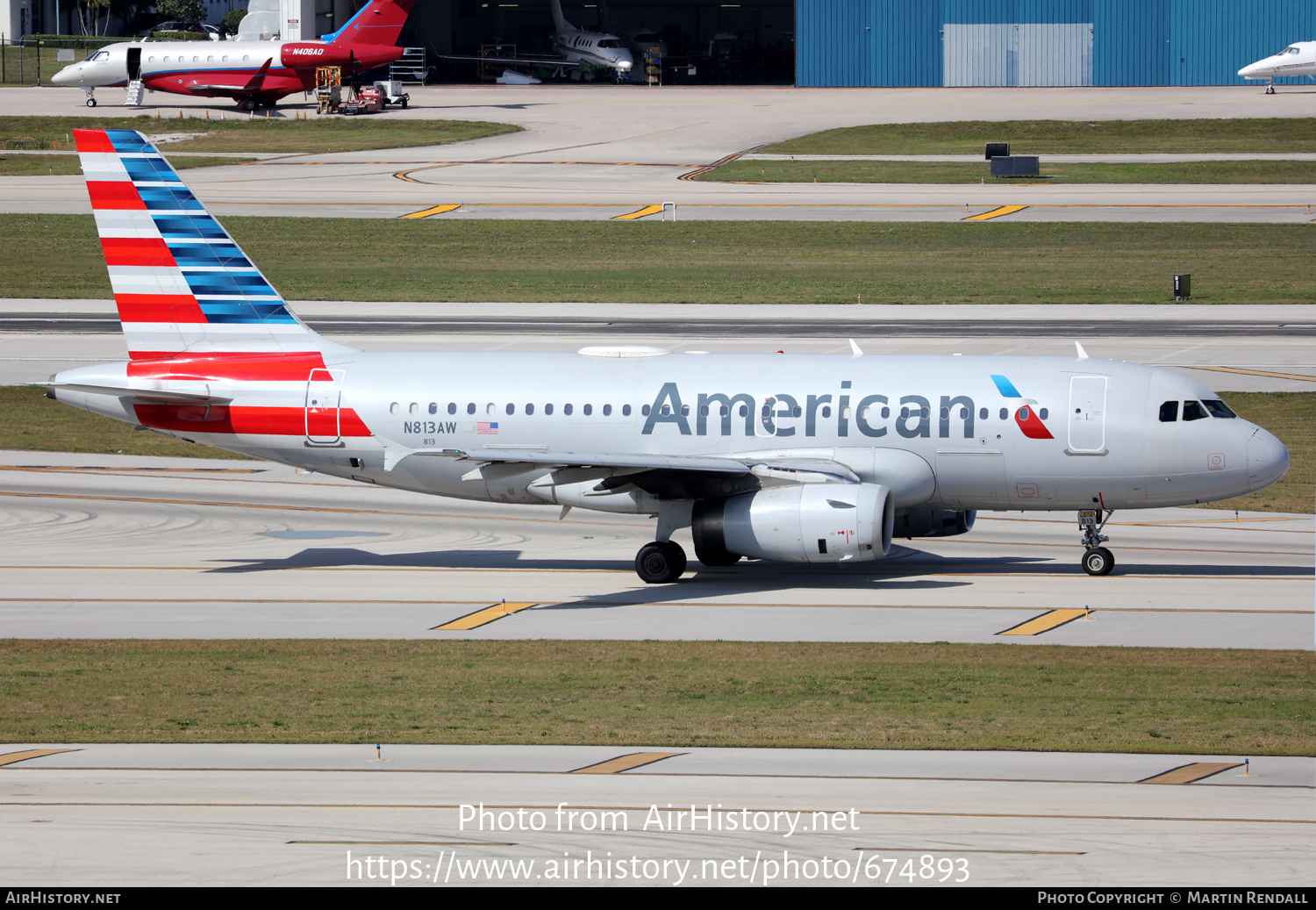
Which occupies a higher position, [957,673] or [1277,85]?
[1277,85]

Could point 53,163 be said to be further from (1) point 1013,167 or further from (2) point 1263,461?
(2) point 1263,461

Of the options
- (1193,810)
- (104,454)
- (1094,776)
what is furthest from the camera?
(104,454)

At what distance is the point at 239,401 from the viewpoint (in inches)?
1249

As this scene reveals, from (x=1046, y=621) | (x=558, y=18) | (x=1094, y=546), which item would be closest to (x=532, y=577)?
(x=1046, y=621)

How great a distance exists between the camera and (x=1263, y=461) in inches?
1161

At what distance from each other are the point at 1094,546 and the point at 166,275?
65.4ft

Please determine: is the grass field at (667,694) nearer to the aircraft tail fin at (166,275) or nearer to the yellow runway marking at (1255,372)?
the aircraft tail fin at (166,275)

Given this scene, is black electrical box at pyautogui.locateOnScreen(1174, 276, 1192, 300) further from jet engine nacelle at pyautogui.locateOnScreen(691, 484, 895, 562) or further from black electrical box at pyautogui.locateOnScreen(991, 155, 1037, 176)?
jet engine nacelle at pyautogui.locateOnScreen(691, 484, 895, 562)

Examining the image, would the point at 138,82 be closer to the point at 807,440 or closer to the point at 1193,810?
the point at 807,440

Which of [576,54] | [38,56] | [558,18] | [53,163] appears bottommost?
[53,163]

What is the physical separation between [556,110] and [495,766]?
359 ft

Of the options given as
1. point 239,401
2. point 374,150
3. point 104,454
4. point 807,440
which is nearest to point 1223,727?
point 807,440

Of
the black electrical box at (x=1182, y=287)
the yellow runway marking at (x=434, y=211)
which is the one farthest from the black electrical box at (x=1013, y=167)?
the yellow runway marking at (x=434, y=211)

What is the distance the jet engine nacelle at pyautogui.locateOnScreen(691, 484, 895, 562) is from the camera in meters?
28.1
